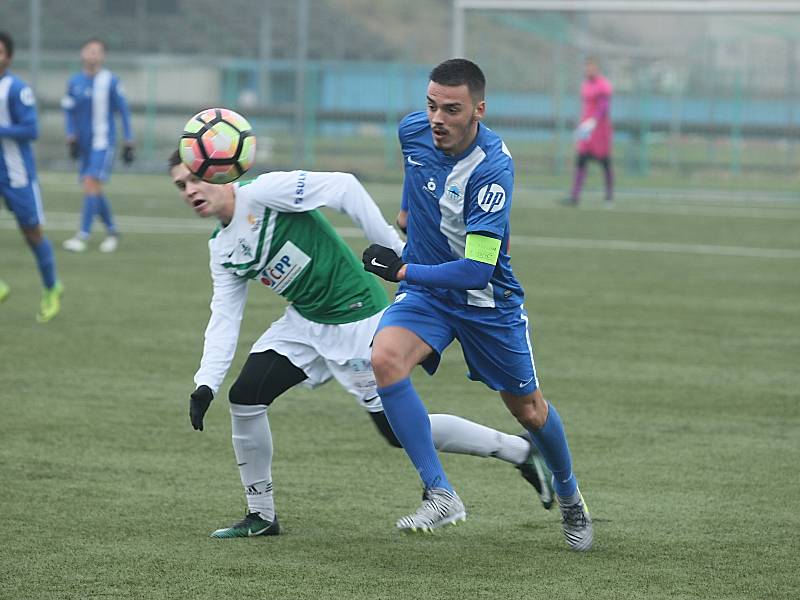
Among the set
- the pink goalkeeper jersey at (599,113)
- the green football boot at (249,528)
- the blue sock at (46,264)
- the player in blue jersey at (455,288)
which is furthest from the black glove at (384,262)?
the pink goalkeeper jersey at (599,113)

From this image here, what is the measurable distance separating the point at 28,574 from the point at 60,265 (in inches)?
393

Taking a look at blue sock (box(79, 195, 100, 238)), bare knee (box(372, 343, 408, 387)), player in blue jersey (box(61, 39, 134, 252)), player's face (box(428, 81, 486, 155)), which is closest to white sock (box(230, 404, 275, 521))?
bare knee (box(372, 343, 408, 387))

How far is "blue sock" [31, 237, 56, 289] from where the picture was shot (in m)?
11.6

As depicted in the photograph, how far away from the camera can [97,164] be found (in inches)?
655

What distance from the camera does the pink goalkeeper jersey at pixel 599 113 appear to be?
23.1m

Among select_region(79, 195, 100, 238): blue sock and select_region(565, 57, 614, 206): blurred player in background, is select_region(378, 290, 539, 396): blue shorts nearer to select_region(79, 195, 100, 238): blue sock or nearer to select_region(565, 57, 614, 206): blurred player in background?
select_region(79, 195, 100, 238): blue sock

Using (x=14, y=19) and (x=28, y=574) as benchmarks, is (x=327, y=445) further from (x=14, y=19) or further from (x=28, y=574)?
(x=14, y=19)

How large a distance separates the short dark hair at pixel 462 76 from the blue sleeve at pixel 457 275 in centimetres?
63

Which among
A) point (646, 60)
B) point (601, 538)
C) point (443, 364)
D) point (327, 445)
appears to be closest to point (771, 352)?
point (443, 364)

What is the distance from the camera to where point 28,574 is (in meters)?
5.17

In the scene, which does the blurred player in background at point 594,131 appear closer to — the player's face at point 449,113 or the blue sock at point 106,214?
the blue sock at point 106,214

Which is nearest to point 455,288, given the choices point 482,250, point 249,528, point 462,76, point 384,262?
point 482,250

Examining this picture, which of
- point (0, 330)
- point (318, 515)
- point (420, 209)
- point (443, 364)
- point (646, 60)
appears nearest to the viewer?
point (420, 209)

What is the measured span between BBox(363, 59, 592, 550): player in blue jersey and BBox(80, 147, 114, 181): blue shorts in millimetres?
11294
